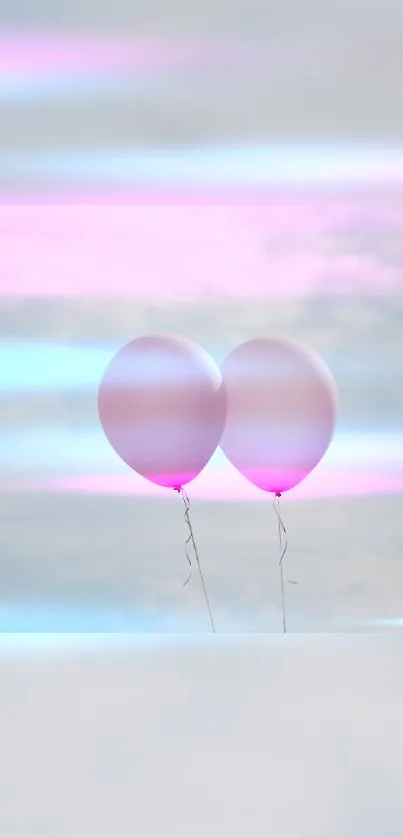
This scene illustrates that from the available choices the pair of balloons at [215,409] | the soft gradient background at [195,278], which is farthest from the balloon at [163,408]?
the soft gradient background at [195,278]

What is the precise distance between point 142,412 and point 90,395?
22 centimetres

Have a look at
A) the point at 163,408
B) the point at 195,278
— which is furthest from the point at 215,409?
the point at 195,278

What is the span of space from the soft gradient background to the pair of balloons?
13 cm

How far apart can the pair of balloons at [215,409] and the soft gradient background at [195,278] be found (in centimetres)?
13

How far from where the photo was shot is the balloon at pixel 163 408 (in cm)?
223

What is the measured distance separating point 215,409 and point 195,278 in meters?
0.33

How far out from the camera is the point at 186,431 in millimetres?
2229

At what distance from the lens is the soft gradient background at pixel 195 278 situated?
235 centimetres

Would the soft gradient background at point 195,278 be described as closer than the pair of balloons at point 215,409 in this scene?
No

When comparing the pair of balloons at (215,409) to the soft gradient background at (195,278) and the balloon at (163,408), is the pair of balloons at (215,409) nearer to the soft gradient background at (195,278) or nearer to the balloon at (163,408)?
the balloon at (163,408)

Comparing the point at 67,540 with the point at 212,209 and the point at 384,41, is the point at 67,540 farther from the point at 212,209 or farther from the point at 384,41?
the point at 384,41

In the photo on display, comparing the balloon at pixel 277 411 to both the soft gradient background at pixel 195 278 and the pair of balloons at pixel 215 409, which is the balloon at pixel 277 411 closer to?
the pair of balloons at pixel 215 409

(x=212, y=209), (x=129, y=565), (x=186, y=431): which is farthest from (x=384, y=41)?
(x=129, y=565)

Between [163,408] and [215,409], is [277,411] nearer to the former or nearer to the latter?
[215,409]
